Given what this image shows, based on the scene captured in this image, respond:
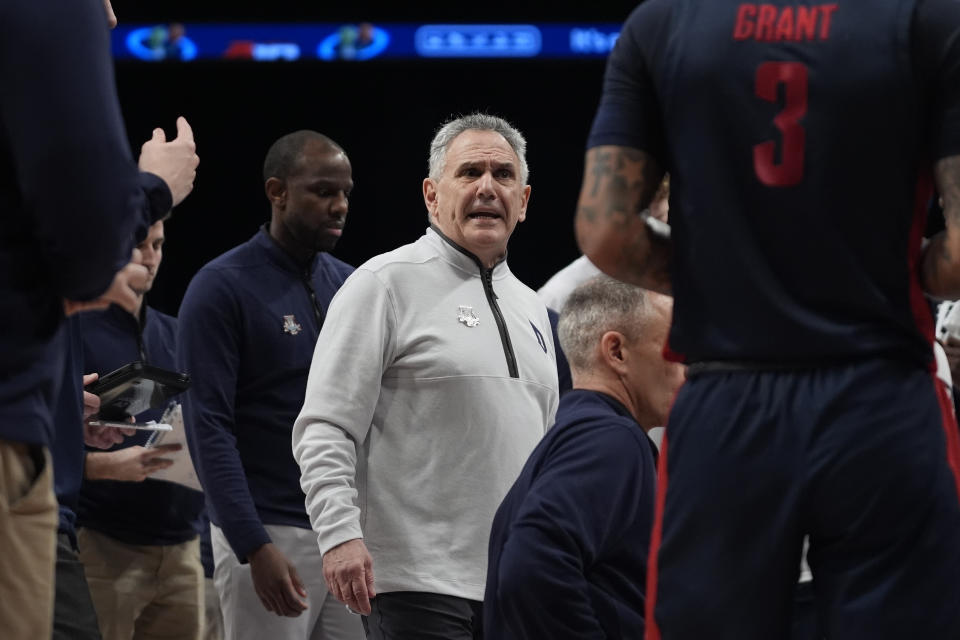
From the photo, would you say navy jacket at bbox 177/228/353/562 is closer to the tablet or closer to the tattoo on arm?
the tablet

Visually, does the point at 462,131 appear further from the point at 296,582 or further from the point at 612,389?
the point at 296,582

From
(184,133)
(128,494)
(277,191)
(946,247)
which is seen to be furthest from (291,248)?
(946,247)

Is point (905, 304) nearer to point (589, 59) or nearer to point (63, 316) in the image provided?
point (63, 316)

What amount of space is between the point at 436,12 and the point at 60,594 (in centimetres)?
657

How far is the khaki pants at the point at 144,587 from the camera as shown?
396cm

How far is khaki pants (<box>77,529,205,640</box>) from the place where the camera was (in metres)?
3.96

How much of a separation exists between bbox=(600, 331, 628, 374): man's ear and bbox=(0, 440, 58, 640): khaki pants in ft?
4.32

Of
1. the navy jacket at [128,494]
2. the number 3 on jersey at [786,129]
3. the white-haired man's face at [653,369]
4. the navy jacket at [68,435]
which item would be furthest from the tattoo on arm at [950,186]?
the navy jacket at [128,494]

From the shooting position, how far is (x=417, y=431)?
121 inches

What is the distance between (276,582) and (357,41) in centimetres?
512

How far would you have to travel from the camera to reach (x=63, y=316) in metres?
1.71

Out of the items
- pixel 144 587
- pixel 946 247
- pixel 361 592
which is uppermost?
pixel 946 247

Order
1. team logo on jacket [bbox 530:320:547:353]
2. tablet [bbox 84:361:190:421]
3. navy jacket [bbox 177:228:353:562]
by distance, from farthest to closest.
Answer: navy jacket [bbox 177:228:353:562] → team logo on jacket [bbox 530:320:547:353] → tablet [bbox 84:361:190:421]

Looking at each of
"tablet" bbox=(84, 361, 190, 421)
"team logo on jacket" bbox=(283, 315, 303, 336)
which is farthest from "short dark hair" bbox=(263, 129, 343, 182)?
"tablet" bbox=(84, 361, 190, 421)
